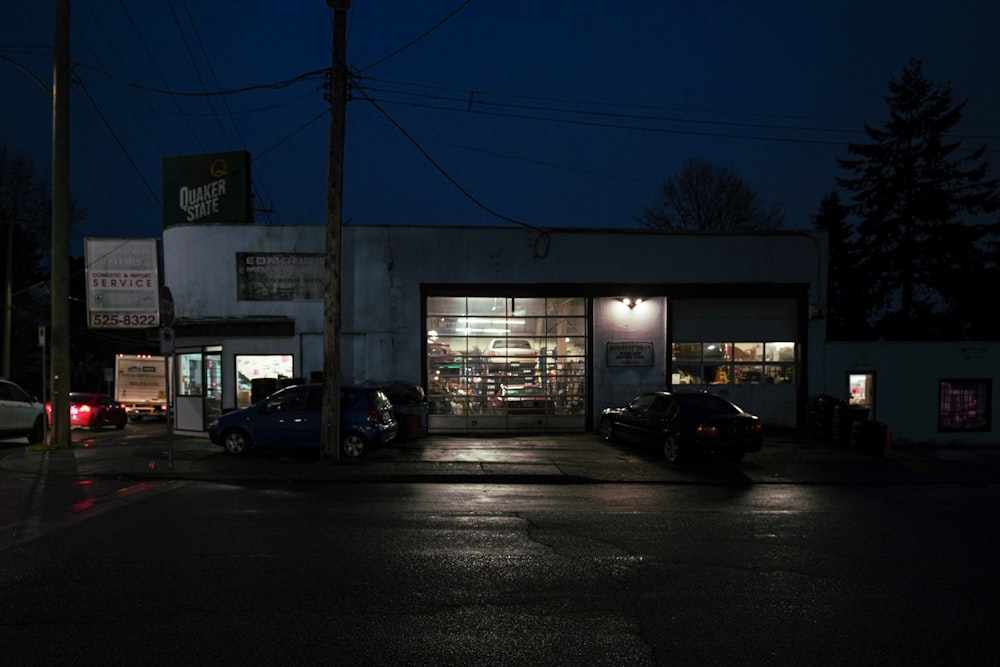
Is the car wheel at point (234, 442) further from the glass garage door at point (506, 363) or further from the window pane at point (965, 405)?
the window pane at point (965, 405)

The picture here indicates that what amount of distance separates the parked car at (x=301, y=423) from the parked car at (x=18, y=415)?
233 inches

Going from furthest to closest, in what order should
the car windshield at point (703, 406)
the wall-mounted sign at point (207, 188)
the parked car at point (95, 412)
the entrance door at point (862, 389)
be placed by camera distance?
the parked car at point (95, 412), the wall-mounted sign at point (207, 188), the entrance door at point (862, 389), the car windshield at point (703, 406)

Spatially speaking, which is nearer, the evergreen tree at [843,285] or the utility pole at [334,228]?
the utility pole at [334,228]

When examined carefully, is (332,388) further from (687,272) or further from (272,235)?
(687,272)

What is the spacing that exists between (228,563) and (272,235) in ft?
45.6

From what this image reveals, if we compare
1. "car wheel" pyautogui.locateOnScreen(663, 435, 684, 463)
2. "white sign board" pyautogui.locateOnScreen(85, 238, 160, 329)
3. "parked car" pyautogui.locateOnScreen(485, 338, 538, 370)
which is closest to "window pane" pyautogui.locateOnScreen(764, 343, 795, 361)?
"parked car" pyautogui.locateOnScreen(485, 338, 538, 370)

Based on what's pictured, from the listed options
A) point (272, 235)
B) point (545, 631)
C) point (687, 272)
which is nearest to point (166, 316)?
point (272, 235)

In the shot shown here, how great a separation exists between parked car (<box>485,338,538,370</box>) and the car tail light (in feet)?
22.3

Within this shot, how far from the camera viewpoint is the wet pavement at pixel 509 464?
498 inches

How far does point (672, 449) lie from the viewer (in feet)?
47.5

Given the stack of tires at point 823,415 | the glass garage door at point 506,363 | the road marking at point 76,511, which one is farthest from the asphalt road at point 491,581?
the glass garage door at point 506,363

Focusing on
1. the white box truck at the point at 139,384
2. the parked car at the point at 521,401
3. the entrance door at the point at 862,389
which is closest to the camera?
the parked car at the point at 521,401

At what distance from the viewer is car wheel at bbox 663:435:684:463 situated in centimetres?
1429

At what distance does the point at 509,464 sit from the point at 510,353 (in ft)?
Answer: 20.7
